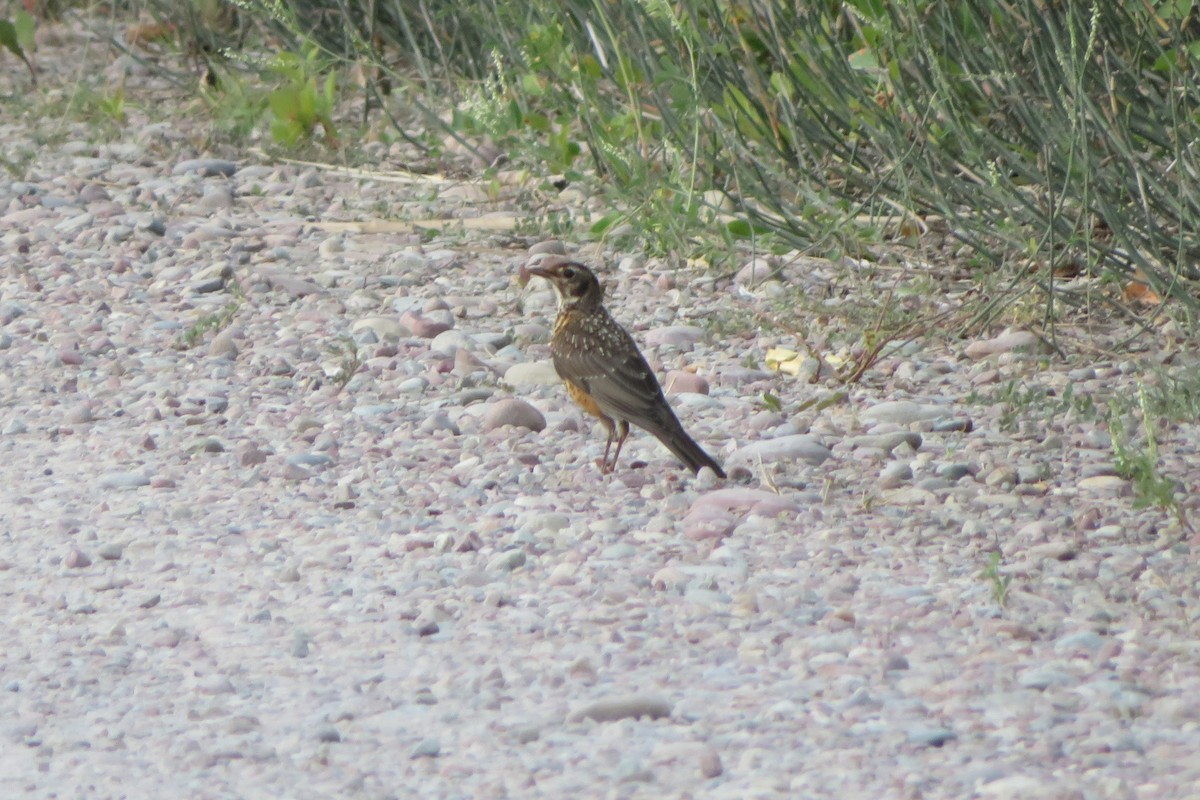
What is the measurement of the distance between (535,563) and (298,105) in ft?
17.3

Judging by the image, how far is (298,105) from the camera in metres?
9.48

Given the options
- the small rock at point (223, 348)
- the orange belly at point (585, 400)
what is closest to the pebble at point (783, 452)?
the orange belly at point (585, 400)

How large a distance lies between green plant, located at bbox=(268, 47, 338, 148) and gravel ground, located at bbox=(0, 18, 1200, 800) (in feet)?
6.28

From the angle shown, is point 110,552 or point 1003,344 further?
point 1003,344

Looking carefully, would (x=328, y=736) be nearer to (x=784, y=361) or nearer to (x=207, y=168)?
(x=784, y=361)

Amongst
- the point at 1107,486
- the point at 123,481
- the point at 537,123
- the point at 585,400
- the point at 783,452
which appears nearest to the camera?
the point at 1107,486

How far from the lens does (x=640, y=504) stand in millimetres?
5223

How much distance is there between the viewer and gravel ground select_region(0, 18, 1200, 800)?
11.9 ft

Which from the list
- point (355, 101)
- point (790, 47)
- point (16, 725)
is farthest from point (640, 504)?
point (355, 101)

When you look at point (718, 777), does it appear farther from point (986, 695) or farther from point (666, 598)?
point (666, 598)

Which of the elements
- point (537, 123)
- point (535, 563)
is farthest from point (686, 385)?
point (537, 123)

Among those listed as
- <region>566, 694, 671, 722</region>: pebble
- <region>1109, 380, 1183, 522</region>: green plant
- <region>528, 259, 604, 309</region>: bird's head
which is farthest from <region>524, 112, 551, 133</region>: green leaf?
<region>566, 694, 671, 722</region>: pebble

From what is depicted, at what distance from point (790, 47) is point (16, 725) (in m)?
4.47

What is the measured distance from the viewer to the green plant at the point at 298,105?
30.8ft
